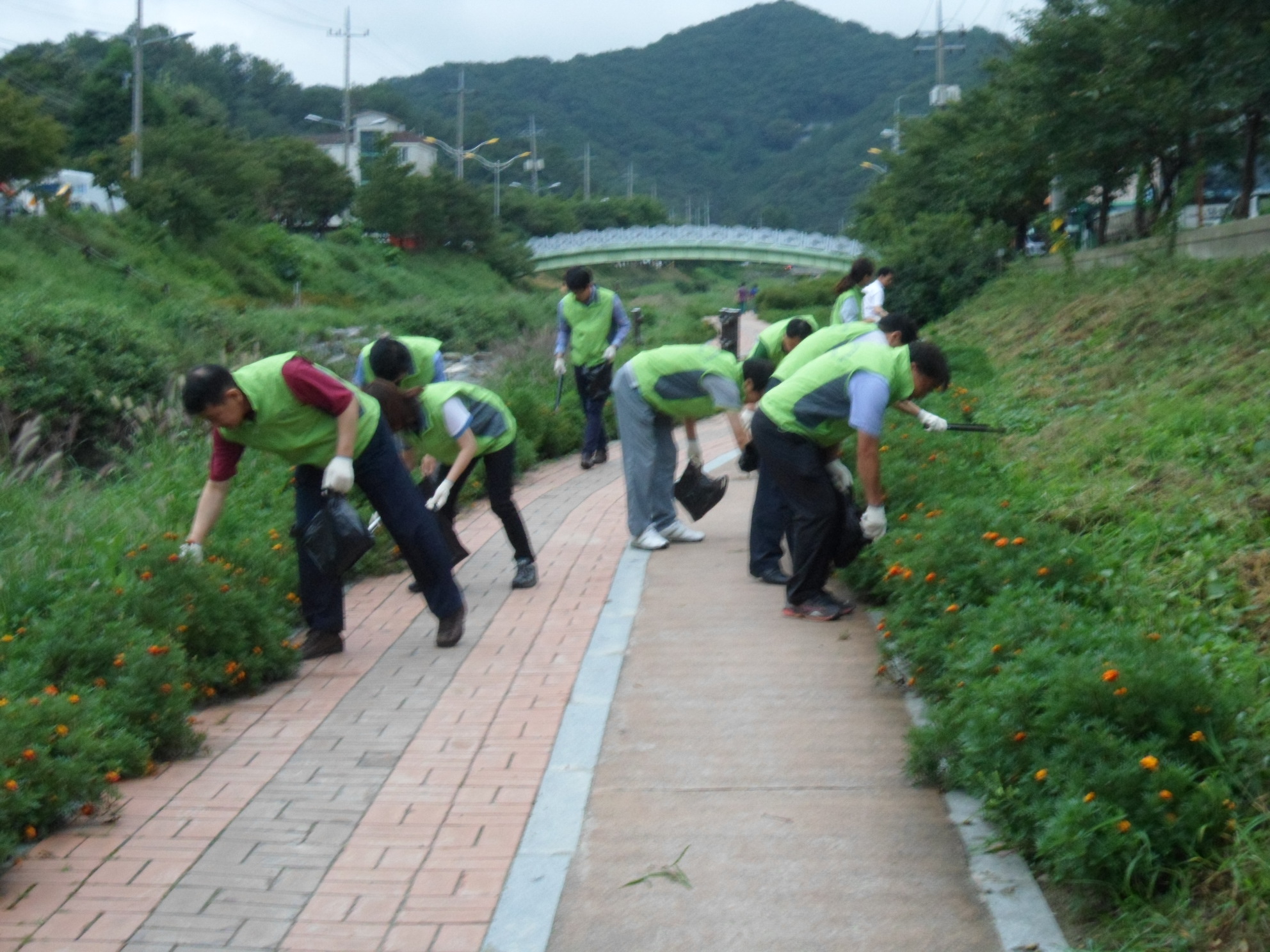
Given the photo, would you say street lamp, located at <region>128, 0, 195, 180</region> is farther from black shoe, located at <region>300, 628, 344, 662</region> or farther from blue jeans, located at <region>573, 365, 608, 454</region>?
black shoe, located at <region>300, 628, 344, 662</region>

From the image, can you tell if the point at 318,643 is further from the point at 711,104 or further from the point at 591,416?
the point at 711,104

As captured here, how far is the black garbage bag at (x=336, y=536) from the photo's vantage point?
248 inches

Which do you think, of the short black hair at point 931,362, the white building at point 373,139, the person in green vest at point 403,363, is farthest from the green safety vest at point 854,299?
the white building at point 373,139

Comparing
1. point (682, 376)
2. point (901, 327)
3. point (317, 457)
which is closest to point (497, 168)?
point (682, 376)

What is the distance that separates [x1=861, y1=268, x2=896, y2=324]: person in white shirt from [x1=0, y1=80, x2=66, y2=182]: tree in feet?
109

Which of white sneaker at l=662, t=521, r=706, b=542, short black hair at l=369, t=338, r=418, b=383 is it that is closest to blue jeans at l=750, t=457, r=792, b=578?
white sneaker at l=662, t=521, r=706, b=542

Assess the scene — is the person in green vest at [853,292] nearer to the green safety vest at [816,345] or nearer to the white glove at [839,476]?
the green safety vest at [816,345]

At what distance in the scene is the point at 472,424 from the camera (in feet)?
25.3

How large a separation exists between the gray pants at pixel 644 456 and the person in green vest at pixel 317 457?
6.90 ft

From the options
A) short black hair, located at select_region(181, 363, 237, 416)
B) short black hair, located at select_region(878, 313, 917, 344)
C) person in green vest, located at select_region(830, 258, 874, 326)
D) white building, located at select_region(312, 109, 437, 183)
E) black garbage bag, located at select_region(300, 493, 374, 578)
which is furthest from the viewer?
white building, located at select_region(312, 109, 437, 183)

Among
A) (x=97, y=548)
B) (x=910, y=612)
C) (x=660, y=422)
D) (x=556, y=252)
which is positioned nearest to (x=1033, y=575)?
(x=910, y=612)

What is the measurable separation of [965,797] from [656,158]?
152 meters

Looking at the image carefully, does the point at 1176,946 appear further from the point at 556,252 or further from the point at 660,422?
the point at 556,252

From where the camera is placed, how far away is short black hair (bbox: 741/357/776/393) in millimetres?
8617
